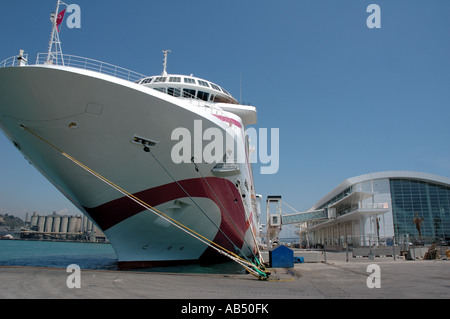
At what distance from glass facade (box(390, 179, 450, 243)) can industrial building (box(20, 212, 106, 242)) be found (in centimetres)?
8912

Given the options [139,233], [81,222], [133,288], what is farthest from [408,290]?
[81,222]

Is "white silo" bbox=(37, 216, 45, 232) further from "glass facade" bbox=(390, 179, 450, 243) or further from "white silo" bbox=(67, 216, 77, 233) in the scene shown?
"glass facade" bbox=(390, 179, 450, 243)

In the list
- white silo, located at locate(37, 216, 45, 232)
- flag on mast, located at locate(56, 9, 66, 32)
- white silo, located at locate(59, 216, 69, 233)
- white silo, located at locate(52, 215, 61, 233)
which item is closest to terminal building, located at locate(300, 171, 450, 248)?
flag on mast, located at locate(56, 9, 66, 32)

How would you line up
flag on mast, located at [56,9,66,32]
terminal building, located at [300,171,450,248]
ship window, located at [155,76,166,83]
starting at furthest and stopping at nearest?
terminal building, located at [300,171,450,248] → ship window, located at [155,76,166,83] → flag on mast, located at [56,9,66,32]

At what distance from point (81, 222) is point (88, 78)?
116689mm

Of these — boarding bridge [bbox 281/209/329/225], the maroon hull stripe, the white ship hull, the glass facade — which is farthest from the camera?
the glass facade

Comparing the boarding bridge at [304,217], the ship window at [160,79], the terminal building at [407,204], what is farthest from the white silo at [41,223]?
the ship window at [160,79]

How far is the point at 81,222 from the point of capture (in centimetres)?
11038

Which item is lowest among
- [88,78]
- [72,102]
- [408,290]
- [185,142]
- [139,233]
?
[408,290]

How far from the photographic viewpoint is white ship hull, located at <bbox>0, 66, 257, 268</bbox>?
8.33 m

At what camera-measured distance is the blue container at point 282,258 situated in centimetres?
1238

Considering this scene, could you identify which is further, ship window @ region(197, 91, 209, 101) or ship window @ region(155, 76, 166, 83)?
ship window @ region(155, 76, 166, 83)

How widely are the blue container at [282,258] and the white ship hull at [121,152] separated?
9.04 feet
